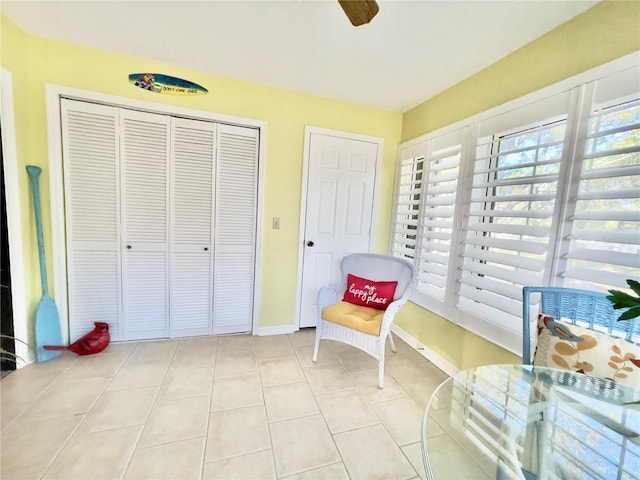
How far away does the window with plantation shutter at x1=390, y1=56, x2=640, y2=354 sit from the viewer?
3.98ft

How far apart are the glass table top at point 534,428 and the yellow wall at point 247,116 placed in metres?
1.81

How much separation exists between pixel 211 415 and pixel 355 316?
44.9 inches

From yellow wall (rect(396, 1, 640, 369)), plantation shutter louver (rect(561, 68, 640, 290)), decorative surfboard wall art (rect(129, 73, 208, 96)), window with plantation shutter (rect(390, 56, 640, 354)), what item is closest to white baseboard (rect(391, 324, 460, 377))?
yellow wall (rect(396, 1, 640, 369))

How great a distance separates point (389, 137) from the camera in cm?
279

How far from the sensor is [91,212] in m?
2.08

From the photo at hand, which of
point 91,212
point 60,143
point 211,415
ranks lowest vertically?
point 211,415

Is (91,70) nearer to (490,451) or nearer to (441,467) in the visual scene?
(441,467)

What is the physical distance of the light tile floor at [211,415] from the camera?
1215mm

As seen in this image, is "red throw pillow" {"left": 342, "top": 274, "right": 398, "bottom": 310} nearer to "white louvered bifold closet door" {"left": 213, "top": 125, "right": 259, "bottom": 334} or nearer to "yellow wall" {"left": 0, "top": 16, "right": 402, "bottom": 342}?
"yellow wall" {"left": 0, "top": 16, "right": 402, "bottom": 342}

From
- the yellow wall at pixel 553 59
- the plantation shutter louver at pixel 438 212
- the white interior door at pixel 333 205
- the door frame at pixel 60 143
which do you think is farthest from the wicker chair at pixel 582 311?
the door frame at pixel 60 143

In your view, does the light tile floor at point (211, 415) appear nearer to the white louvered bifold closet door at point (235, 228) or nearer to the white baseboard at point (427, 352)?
the white baseboard at point (427, 352)

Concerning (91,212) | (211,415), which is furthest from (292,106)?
(211,415)

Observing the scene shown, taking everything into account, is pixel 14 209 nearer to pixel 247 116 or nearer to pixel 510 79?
pixel 247 116

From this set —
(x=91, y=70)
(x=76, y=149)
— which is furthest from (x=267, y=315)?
(x=91, y=70)
